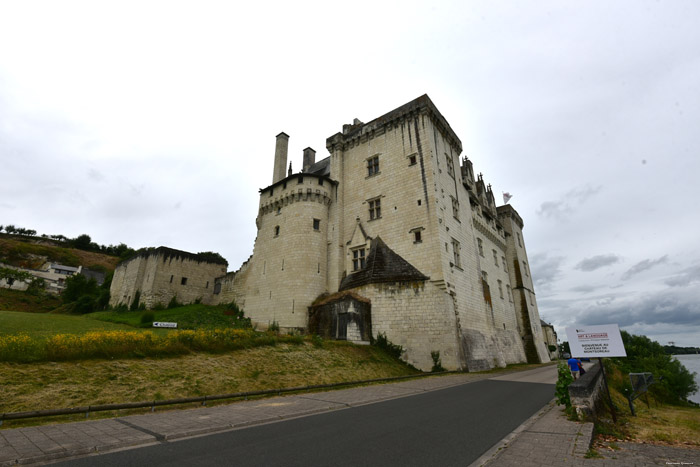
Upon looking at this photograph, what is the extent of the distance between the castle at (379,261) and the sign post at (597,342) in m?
11.2

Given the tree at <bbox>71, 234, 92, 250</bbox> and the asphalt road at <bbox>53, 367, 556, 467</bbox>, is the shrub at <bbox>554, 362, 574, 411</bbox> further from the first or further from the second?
the tree at <bbox>71, 234, 92, 250</bbox>

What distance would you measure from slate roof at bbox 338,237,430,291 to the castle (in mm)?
78

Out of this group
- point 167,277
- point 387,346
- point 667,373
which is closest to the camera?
point 387,346

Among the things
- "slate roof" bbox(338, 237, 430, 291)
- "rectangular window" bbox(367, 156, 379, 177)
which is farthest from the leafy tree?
"rectangular window" bbox(367, 156, 379, 177)

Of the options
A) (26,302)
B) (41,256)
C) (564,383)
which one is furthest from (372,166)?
(41,256)

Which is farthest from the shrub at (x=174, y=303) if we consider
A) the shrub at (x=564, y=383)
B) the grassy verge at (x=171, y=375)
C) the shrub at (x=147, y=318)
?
the shrub at (x=564, y=383)

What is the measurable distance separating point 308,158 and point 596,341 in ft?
104

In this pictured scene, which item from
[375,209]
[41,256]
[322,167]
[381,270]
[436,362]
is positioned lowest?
[436,362]

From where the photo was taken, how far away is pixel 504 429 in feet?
22.1

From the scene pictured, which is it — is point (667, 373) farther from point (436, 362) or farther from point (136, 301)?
point (136, 301)

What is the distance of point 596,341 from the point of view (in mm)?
8234

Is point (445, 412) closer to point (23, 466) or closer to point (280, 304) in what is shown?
point (23, 466)

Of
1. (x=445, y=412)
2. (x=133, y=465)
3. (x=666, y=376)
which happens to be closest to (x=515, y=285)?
(x=666, y=376)

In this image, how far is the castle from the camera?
67.8ft
